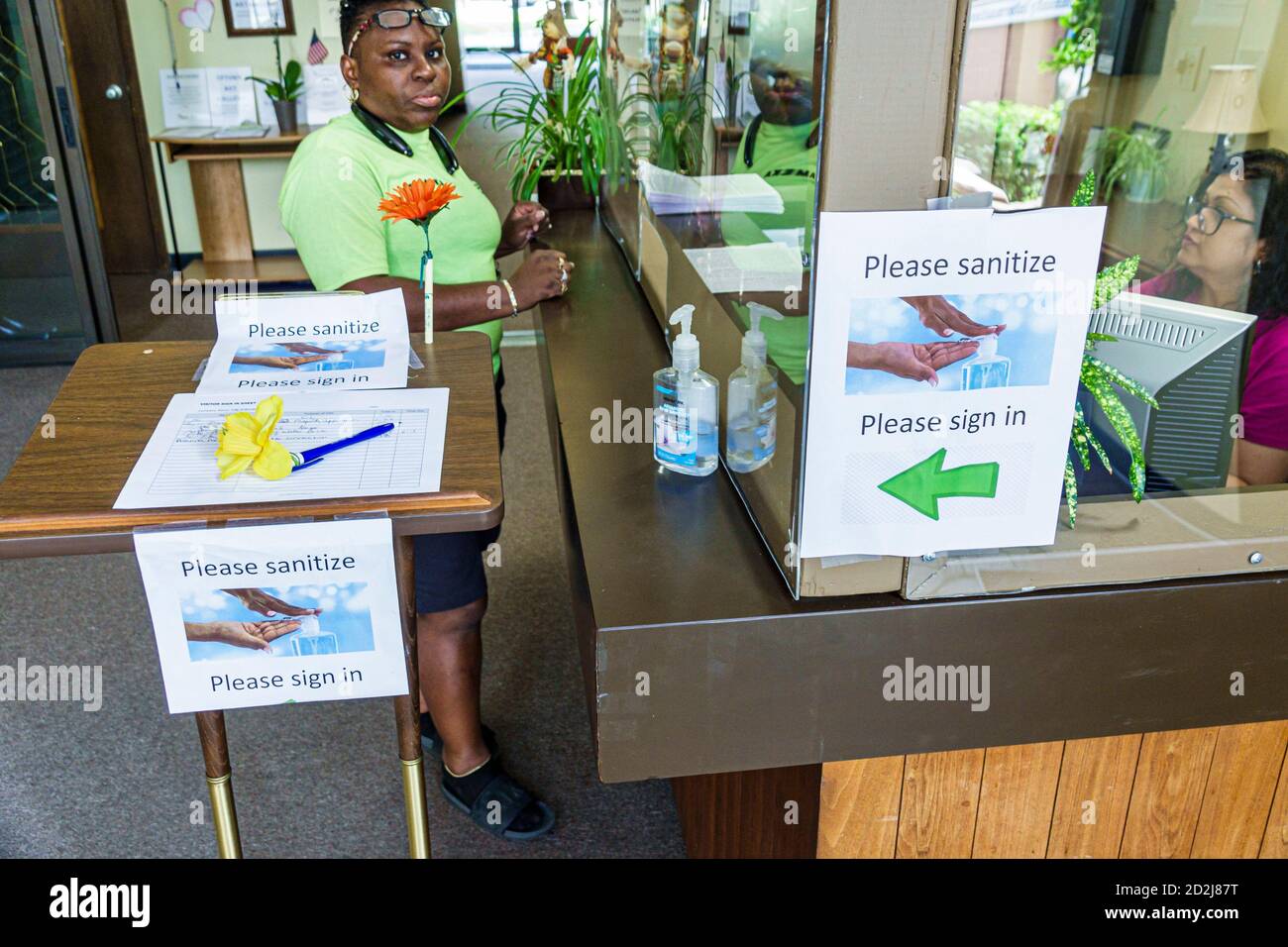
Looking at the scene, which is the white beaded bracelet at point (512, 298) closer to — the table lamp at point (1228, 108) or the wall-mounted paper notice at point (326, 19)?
the table lamp at point (1228, 108)

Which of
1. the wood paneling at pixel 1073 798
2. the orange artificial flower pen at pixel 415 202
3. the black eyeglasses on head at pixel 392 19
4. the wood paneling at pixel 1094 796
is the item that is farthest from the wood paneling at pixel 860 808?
the black eyeglasses on head at pixel 392 19

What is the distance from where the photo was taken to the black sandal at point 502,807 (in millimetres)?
1986

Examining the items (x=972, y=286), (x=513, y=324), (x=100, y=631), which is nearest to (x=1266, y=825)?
(x=972, y=286)

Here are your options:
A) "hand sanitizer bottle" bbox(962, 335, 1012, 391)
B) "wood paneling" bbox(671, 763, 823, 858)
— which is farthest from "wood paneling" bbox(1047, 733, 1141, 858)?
"hand sanitizer bottle" bbox(962, 335, 1012, 391)

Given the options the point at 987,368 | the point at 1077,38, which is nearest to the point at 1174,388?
the point at 987,368

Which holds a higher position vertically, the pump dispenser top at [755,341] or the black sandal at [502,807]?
the pump dispenser top at [755,341]

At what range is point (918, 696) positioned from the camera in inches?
47.2

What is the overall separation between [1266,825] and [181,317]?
4.89 m

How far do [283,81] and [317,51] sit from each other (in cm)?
22

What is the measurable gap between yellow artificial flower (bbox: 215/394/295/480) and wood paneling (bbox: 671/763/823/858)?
2.35 feet

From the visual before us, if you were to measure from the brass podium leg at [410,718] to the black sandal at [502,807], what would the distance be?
1.55 feet

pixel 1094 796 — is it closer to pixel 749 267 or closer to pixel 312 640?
pixel 749 267

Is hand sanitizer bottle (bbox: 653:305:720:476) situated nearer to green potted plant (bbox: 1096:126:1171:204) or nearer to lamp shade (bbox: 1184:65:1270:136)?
green potted plant (bbox: 1096:126:1171:204)
